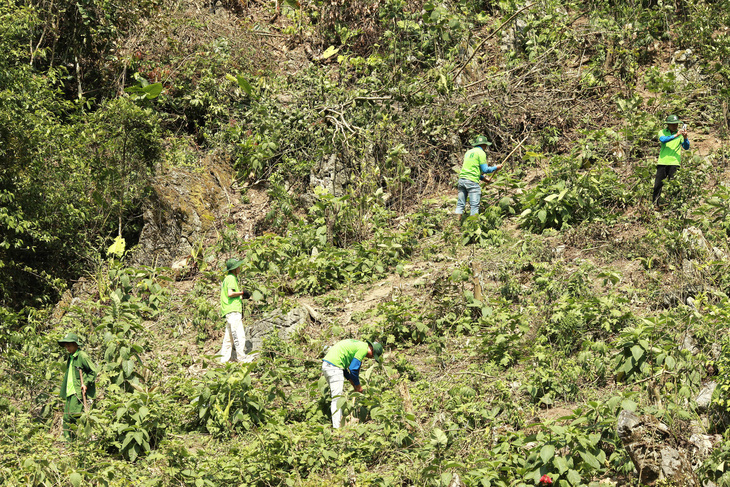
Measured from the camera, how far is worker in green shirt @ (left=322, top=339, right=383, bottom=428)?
24.8ft

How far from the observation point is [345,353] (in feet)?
24.9

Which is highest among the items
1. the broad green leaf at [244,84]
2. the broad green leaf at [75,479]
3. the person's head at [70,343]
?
the broad green leaf at [244,84]

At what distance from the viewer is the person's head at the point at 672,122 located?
381 inches

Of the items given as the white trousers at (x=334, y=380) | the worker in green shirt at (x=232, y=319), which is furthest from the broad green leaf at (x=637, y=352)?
the worker in green shirt at (x=232, y=319)

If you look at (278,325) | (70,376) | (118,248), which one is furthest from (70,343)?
(118,248)

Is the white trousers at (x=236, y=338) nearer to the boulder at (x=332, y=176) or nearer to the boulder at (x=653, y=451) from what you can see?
the boulder at (x=332, y=176)

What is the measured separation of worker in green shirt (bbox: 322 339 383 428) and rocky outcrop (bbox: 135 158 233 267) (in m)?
5.21

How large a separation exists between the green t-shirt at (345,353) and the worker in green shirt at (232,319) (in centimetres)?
179

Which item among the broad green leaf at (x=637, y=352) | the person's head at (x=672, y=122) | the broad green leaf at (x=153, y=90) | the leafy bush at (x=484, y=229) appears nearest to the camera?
the broad green leaf at (x=637, y=352)

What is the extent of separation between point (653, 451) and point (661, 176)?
4976 millimetres

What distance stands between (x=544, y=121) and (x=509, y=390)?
262 inches

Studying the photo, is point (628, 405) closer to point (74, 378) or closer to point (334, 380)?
point (334, 380)

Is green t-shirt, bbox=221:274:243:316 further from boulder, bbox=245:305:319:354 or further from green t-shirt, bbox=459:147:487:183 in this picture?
green t-shirt, bbox=459:147:487:183

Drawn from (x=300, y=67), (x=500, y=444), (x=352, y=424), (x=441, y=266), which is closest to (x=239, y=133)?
(x=300, y=67)
